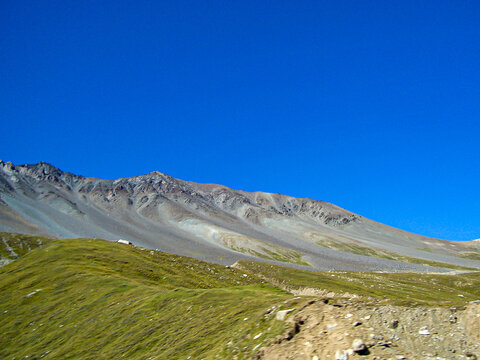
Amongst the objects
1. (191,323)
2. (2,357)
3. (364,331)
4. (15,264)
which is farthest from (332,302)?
(15,264)

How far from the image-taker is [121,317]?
74.8 feet

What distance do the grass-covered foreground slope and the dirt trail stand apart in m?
1.23

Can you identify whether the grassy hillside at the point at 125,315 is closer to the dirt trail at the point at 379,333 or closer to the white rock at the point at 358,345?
the dirt trail at the point at 379,333

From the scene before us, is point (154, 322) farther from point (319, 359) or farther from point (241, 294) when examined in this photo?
point (319, 359)

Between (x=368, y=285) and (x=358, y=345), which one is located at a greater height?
(x=358, y=345)

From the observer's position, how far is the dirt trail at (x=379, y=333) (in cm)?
1163

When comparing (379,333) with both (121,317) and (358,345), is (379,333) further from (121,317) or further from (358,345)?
(121,317)

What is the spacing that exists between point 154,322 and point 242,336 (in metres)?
7.56

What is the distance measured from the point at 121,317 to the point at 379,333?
55.2 feet

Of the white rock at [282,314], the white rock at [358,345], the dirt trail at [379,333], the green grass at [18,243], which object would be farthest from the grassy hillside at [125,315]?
the green grass at [18,243]

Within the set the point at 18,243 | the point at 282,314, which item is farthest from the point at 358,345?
the point at 18,243

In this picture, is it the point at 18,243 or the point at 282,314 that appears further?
the point at 18,243

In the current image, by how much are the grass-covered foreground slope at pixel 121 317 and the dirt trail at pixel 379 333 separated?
1232mm

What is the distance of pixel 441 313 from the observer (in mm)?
13703
